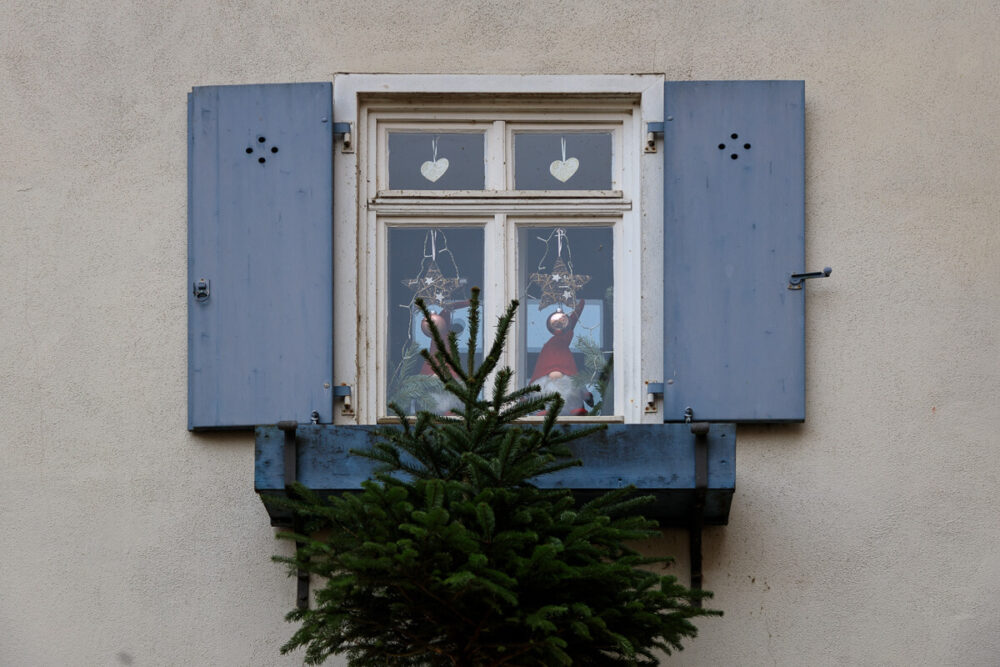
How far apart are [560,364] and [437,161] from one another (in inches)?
37.3

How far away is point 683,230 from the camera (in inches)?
244

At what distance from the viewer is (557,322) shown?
20.9 feet

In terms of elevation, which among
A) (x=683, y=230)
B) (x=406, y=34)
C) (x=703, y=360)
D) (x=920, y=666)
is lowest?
(x=920, y=666)

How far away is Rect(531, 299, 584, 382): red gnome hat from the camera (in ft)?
20.8

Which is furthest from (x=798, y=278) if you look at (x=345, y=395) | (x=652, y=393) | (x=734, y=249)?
(x=345, y=395)

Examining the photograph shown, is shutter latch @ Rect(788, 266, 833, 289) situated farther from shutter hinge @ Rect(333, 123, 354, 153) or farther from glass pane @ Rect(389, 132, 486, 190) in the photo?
shutter hinge @ Rect(333, 123, 354, 153)

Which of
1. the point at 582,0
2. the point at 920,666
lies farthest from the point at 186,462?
the point at 920,666

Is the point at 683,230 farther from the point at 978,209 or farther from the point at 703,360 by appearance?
the point at 978,209

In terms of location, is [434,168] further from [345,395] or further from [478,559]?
[478,559]

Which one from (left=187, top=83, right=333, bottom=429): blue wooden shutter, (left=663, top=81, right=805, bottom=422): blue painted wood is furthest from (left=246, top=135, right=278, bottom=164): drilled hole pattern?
(left=663, top=81, right=805, bottom=422): blue painted wood

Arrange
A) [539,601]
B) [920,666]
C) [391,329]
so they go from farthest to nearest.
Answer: [391,329], [920,666], [539,601]

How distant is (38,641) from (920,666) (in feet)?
10.7

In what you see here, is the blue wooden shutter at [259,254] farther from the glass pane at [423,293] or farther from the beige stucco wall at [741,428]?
the glass pane at [423,293]

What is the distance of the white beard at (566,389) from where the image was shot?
6289 mm
